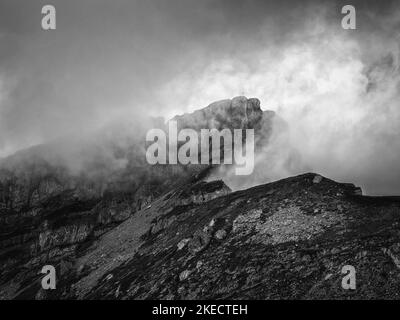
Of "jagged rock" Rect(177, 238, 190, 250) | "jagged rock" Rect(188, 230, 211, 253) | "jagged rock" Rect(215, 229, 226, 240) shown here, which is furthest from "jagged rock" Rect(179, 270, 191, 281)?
"jagged rock" Rect(177, 238, 190, 250)

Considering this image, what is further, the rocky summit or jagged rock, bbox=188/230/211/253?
jagged rock, bbox=188/230/211/253

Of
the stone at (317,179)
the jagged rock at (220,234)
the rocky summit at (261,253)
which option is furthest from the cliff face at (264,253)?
the stone at (317,179)

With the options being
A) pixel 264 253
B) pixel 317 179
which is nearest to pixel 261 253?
pixel 264 253

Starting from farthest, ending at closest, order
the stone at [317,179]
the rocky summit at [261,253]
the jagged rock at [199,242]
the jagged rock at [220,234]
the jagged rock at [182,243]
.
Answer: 1. the stone at [317,179]
2. the jagged rock at [182,243]
3. the jagged rock at [220,234]
4. the jagged rock at [199,242]
5. the rocky summit at [261,253]

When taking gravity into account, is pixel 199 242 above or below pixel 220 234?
below

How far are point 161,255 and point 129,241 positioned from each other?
38998mm

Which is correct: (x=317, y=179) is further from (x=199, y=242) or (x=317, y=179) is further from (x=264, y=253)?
(x=264, y=253)

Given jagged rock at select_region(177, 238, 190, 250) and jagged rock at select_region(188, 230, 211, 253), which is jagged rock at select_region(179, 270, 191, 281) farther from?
jagged rock at select_region(177, 238, 190, 250)

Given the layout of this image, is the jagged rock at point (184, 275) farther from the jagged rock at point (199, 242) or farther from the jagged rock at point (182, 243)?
the jagged rock at point (182, 243)

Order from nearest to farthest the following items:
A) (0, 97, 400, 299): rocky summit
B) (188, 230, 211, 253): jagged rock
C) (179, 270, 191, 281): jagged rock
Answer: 1. (0, 97, 400, 299): rocky summit
2. (179, 270, 191, 281): jagged rock
3. (188, 230, 211, 253): jagged rock

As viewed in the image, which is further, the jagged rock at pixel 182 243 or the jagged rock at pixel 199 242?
the jagged rock at pixel 182 243

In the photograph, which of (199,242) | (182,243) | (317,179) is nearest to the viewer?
(199,242)

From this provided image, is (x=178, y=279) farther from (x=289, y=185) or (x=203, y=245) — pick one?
(x=289, y=185)

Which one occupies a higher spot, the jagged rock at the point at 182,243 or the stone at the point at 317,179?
the stone at the point at 317,179
